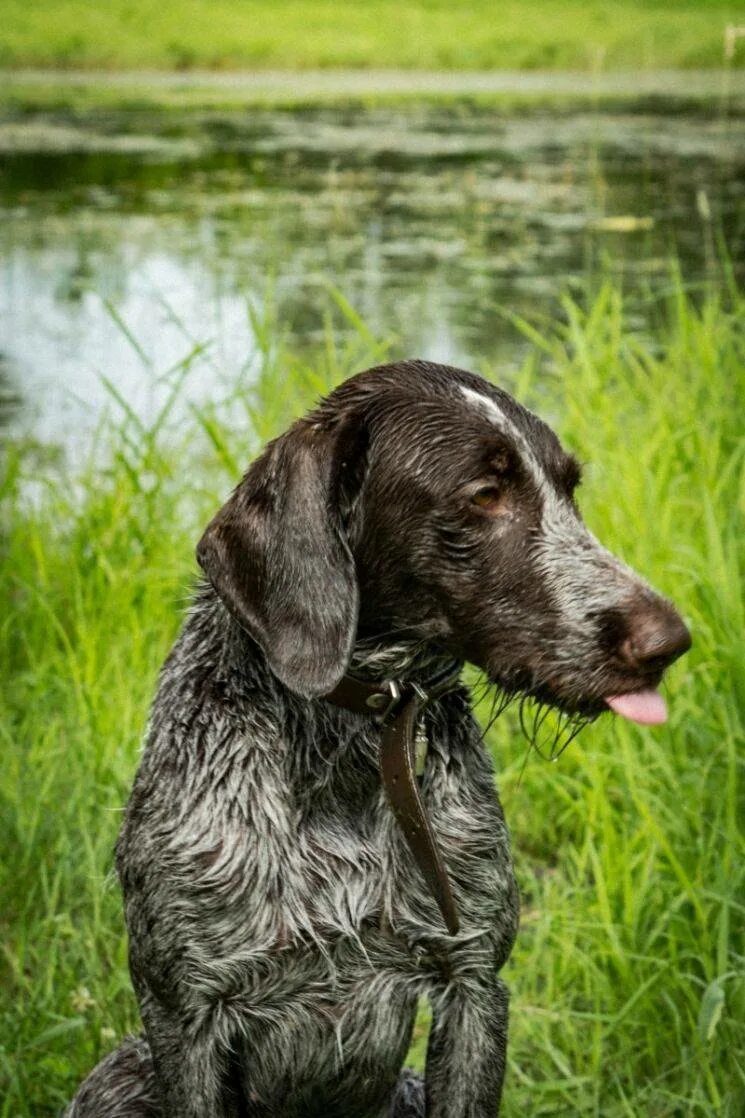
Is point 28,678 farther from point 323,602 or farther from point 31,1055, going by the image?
point 323,602

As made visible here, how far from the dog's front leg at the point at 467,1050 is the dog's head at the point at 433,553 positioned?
22.3 inches

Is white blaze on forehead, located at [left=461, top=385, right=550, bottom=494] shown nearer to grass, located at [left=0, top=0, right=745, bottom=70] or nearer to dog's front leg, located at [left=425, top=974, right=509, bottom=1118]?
dog's front leg, located at [left=425, top=974, right=509, bottom=1118]

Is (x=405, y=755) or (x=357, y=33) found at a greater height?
(x=357, y=33)

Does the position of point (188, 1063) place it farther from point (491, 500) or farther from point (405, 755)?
point (491, 500)

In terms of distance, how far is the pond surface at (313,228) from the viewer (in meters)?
8.75

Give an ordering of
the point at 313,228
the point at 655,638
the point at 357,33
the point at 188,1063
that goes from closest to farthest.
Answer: the point at 655,638
the point at 188,1063
the point at 313,228
the point at 357,33

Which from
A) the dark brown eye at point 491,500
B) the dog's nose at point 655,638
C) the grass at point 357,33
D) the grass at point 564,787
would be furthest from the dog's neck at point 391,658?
the grass at point 357,33

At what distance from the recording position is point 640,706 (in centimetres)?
279

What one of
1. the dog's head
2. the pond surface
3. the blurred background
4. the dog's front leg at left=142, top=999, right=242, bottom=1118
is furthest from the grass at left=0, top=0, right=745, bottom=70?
the dog's front leg at left=142, top=999, right=242, bottom=1118

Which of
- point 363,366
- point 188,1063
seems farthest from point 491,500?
point 363,366

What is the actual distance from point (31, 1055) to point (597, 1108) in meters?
1.26

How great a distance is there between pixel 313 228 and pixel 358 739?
9.30 meters

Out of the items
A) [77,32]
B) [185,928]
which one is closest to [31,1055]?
[185,928]

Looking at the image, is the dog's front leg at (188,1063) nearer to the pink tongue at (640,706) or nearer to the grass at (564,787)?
the grass at (564,787)
